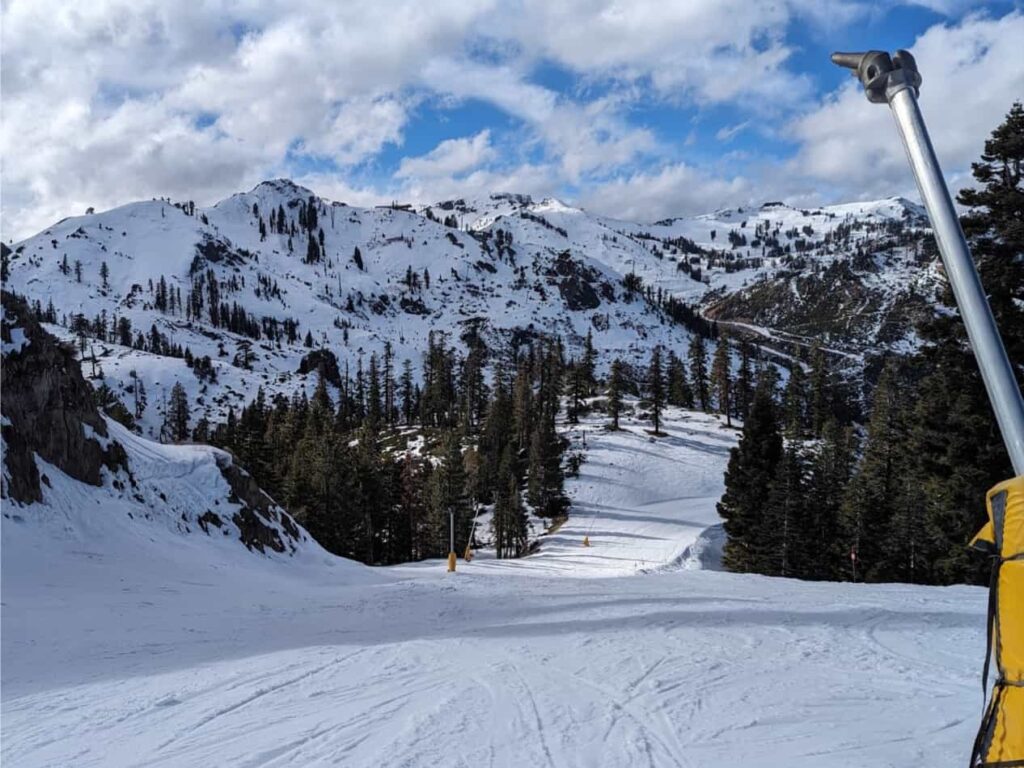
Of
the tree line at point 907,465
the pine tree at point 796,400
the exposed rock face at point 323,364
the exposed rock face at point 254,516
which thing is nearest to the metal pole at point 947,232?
the tree line at point 907,465

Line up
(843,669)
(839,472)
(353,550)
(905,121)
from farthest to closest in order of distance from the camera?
(839,472)
(353,550)
(843,669)
(905,121)

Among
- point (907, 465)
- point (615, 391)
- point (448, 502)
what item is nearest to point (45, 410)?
point (907, 465)

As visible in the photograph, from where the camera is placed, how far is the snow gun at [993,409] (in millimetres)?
1903

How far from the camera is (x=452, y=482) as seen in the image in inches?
2039

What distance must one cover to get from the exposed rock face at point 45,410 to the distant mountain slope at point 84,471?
0.03 m

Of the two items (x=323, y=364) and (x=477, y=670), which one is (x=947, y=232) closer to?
(x=477, y=670)

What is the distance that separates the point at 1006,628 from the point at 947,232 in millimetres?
1365

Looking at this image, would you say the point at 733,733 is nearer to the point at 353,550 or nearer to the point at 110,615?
the point at 110,615

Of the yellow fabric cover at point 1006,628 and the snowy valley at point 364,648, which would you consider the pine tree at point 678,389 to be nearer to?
the snowy valley at point 364,648

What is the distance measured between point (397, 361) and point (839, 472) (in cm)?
13917

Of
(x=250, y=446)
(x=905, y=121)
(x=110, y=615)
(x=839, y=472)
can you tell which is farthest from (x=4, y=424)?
(x=839, y=472)

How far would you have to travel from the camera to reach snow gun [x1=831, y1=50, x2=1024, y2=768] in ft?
6.24

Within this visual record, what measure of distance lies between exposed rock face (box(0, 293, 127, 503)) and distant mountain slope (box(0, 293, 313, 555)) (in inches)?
1.2

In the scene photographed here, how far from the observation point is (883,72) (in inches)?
101
